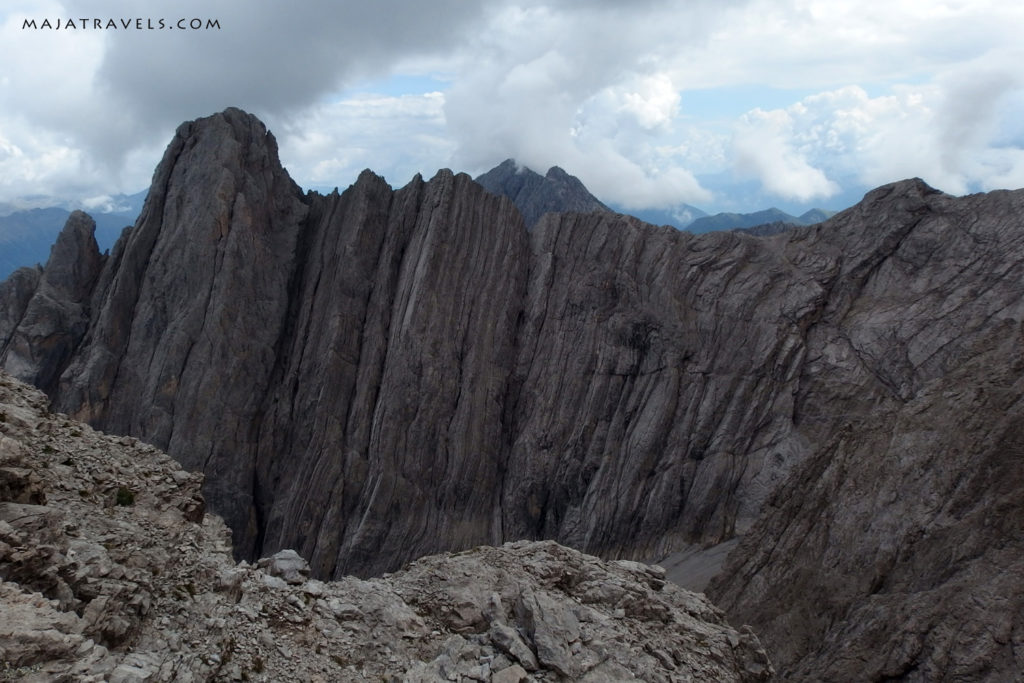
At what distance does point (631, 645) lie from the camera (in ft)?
60.2

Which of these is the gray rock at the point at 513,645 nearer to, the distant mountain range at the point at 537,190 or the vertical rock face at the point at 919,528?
the vertical rock face at the point at 919,528

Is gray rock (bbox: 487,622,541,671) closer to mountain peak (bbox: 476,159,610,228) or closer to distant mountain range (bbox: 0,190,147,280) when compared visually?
mountain peak (bbox: 476,159,610,228)

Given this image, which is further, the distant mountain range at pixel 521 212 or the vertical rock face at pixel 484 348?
the distant mountain range at pixel 521 212

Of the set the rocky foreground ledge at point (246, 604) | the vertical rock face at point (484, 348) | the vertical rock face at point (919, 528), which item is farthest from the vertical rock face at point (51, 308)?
the vertical rock face at point (919, 528)

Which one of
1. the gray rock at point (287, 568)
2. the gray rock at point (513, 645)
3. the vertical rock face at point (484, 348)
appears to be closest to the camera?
the gray rock at point (513, 645)

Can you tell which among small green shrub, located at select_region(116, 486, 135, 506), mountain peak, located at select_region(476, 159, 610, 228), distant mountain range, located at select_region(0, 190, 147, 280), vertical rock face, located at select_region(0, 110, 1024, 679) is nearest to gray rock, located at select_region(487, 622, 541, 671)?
small green shrub, located at select_region(116, 486, 135, 506)

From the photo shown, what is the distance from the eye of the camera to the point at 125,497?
18000mm

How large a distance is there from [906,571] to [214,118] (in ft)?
184

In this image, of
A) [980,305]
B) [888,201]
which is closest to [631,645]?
[980,305]

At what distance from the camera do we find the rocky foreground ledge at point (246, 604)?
12789 mm

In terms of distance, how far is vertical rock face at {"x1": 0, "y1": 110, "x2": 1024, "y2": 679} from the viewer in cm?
4206

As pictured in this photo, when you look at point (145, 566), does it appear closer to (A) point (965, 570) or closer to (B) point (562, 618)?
(B) point (562, 618)

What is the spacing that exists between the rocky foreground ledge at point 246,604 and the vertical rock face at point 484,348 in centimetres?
1473

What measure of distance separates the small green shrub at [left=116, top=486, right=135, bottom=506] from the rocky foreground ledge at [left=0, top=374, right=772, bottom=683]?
4cm
